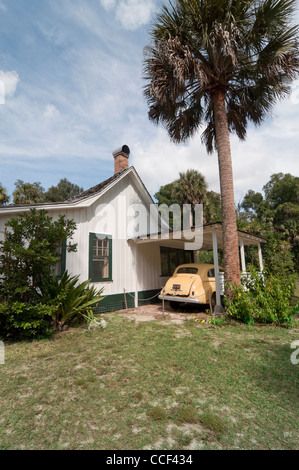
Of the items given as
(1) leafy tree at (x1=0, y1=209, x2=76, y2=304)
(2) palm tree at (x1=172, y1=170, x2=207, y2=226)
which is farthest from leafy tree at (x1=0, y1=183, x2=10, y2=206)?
(1) leafy tree at (x1=0, y1=209, x2=76, y2=304)

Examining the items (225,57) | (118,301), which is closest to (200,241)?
(118,301)

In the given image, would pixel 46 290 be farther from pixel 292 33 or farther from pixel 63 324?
pixel 292 33

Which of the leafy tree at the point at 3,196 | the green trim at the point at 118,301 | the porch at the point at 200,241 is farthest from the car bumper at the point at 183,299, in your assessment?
the leafy tree at the point at 3,196

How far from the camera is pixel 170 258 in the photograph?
1423cm

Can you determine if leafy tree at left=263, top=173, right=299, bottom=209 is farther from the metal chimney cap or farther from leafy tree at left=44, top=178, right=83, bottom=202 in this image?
leafy tree at left=44, top=178, right=83, bottom=202

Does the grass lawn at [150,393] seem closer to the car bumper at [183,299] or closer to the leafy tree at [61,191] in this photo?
the car bumper at [183,299]

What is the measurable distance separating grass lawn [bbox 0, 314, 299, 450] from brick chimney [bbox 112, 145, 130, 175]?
921 centimetres

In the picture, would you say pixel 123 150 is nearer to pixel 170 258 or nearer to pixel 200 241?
pixel 200 241

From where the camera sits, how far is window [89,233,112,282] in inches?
366

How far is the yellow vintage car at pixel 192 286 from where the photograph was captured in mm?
8680

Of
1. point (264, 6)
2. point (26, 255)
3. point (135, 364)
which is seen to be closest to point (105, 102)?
point (264, 6)

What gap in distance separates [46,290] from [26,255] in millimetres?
1156

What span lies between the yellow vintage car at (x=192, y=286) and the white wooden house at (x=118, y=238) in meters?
0.89

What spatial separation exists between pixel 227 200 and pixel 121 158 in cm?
689
